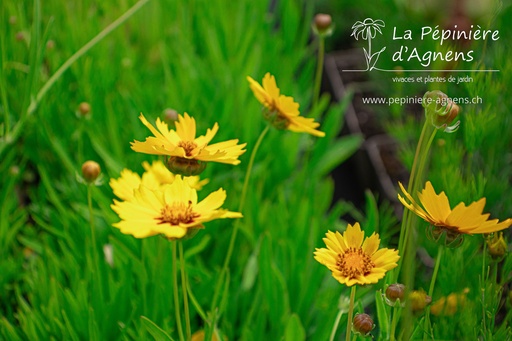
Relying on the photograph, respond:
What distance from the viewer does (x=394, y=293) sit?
47cm

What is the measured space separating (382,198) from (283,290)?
653mm

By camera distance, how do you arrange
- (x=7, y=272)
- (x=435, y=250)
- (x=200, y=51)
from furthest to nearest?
1. (x=200, y=51)
2. (x=7, y=272)
3. (x=435, y=250)

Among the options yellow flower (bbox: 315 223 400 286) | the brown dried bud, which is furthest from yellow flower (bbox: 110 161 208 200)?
the brown dried bud

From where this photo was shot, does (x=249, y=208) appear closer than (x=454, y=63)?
No

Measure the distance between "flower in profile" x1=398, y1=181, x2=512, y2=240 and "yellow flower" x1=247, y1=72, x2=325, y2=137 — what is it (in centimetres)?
16

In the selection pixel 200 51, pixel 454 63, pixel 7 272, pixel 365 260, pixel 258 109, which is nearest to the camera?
pixel 365 260

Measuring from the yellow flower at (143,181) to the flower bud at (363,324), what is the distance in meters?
0.17

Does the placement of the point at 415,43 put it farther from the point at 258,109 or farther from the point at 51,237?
the point at 51,237

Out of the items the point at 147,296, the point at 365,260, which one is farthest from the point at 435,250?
the point at 147,296

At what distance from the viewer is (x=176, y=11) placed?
1.33 m

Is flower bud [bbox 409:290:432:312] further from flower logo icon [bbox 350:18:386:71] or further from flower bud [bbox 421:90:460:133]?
flower logo icon [bbox 350:18:386:71]

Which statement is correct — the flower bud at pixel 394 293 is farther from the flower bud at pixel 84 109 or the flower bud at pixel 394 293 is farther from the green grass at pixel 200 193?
the flower bud at pixel 84 109

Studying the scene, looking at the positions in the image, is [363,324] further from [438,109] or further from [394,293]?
[438,109]

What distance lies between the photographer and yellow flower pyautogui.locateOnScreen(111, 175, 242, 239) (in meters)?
0.44
